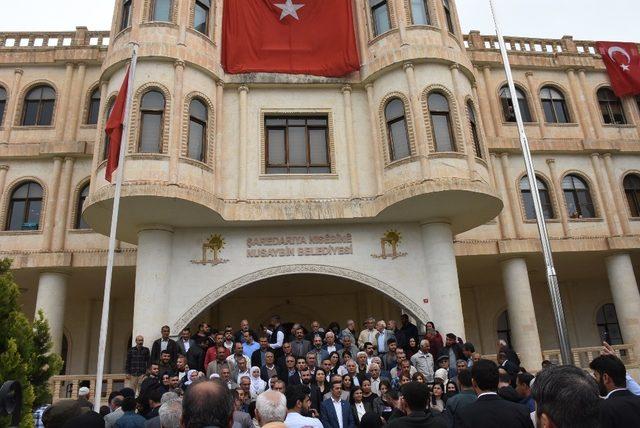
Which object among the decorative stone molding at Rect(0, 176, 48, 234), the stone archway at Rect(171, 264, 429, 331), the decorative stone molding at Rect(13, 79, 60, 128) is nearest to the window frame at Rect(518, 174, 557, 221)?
the stone archway at Rect(171, 264, 429, 331)

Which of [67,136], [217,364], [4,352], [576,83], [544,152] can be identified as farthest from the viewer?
[576,83]

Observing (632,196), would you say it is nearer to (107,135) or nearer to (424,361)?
(424,361)

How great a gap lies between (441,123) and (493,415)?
11.2 meters

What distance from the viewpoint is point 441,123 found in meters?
14.1

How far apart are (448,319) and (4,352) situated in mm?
9915

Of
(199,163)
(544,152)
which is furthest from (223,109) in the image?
(544,152)

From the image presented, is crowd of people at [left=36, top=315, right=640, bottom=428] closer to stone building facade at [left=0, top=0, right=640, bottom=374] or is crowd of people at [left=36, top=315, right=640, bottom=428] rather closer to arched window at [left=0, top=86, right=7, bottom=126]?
stone building facade at [left=0, top=0, right=640, bottom=374]

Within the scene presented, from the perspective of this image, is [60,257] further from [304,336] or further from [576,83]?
[576,83]

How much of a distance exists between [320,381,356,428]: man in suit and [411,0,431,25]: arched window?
37.0 ft

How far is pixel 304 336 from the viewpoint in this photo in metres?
11.2

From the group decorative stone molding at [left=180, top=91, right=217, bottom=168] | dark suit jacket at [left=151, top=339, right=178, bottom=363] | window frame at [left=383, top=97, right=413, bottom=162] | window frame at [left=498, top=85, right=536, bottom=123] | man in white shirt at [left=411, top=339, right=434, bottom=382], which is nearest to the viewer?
man in white shirt at [left=411, top=339, right=434, bottom=382]

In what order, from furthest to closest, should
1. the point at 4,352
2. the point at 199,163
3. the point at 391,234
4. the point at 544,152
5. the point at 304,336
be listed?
the point at 544,152
the point at 391,234
the point at 199,163
the point at 304,336
the point at 4,352

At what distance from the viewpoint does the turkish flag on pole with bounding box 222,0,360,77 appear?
14.9m

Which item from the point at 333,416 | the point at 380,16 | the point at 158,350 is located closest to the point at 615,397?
the point at 333,416
